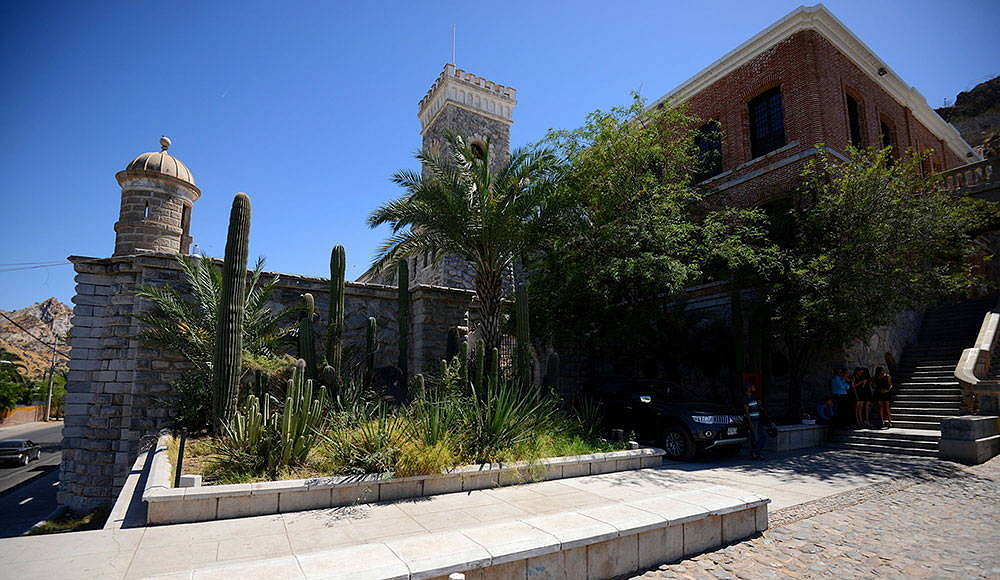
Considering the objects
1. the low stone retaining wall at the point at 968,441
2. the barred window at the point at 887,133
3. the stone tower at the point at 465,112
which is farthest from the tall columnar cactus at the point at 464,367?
the barred window at the point at 887,133

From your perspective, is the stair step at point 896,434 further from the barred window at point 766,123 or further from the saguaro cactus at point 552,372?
the barred window at point 766,123

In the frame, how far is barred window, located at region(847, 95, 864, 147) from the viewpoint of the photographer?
1712 cm

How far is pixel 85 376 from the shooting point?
10508mm

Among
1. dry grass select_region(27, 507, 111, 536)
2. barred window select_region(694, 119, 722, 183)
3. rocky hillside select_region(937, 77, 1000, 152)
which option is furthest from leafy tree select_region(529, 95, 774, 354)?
rocky hillside select_region(937, 77, 1000, 152)

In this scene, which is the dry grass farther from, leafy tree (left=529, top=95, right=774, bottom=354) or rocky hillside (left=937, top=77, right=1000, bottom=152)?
rocky hillside (left=937, top=77, right=1000, bottom=152)

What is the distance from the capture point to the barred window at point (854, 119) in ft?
56.2

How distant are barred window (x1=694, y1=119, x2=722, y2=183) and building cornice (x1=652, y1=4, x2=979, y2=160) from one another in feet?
5.50

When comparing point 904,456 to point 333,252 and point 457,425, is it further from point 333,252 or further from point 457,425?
point 333,252

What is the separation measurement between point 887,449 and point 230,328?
13581 millimetres

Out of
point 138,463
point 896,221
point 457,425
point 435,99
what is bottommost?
point 138,463

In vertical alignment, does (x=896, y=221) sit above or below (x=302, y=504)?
above

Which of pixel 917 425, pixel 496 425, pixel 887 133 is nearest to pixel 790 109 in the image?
pixel 887 133

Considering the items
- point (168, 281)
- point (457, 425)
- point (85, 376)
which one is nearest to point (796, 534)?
point (457, 425)

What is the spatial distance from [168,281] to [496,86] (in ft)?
76.7
